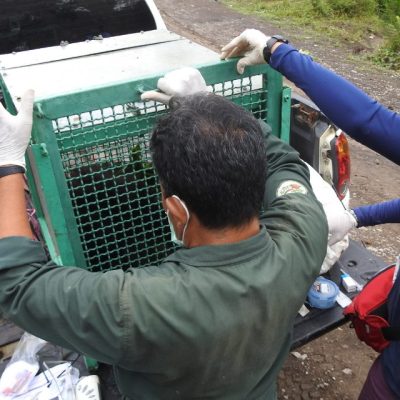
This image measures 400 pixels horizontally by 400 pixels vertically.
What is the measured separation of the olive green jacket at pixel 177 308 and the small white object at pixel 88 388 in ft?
1.71

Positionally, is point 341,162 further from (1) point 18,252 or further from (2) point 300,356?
(1) point 18,252

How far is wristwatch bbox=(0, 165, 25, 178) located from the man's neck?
0.54m

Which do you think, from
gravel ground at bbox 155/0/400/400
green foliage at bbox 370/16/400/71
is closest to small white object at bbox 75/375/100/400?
gravel ground at bbox 155/0/400/400

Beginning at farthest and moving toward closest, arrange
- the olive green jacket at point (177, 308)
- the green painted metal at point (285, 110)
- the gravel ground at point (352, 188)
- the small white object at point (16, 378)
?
the gravel ground at point (352, 188), the green painted metal at point (285, 110), the small white object at point (16, 378), the olive green jacket at point (177, 308)

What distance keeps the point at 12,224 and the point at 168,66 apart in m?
1.05

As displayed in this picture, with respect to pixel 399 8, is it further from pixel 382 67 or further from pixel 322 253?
pixel 322 253

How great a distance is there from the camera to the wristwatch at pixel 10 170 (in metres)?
1.36

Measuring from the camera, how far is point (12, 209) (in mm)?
1292

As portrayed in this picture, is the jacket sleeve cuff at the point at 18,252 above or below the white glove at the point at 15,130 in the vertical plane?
below

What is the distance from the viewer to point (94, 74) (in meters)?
2.04

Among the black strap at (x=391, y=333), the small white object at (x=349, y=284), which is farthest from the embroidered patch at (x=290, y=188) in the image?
the small white object at (x=349, y=284)

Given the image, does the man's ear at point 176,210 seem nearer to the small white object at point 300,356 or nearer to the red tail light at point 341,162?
the red tail light at point 341,162

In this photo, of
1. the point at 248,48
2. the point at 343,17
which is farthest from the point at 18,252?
the point at 343,17

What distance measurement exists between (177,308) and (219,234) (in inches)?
8.2
